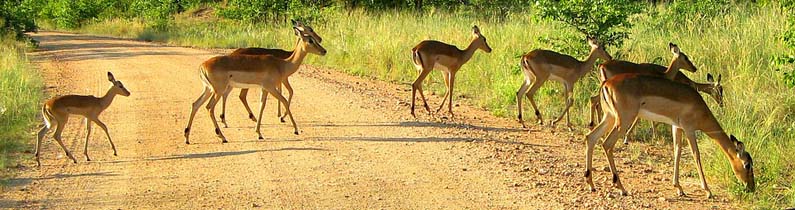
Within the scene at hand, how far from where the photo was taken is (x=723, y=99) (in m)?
10.8

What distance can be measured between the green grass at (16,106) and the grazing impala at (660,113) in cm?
542

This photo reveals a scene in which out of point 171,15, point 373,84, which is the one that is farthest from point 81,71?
point 171,15

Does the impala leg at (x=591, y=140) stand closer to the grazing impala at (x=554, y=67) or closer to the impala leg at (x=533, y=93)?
the grazing impala at (x=554, y=67)

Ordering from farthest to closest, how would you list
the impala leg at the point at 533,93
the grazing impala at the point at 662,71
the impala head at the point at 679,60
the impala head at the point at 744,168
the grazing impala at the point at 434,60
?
the grazing impala at the point at 434,60 → the impala leg at the point at 533,93 → the impala head at the point at 679,60 → the grazing impala at the point at 662,71 → the impala head at the point at 744,168

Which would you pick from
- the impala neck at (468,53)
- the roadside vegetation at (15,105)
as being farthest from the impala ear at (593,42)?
the roadside vegetation at (15,105)

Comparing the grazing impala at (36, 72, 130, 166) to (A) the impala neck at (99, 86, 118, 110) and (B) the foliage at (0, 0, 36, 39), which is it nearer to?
(A) the impala neck at (99, 86, 118, 110)

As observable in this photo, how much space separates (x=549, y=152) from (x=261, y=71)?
337 centimetres

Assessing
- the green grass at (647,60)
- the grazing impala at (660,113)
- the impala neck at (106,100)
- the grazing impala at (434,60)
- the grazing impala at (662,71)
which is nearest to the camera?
the grazing impala at (660,113)

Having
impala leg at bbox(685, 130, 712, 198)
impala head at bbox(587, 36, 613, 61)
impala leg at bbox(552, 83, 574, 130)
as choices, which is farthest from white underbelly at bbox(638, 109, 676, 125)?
impala head at bbox(587, 36, 613, 61)

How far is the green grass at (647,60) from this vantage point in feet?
28.1

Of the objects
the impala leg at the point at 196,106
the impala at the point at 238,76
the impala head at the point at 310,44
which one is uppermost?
the impala head at the point at 310,44

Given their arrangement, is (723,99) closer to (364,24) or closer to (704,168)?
(704,168)

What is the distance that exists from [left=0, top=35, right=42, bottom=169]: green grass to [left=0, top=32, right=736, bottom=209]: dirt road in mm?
372

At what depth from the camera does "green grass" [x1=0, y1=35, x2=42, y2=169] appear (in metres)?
9.57
